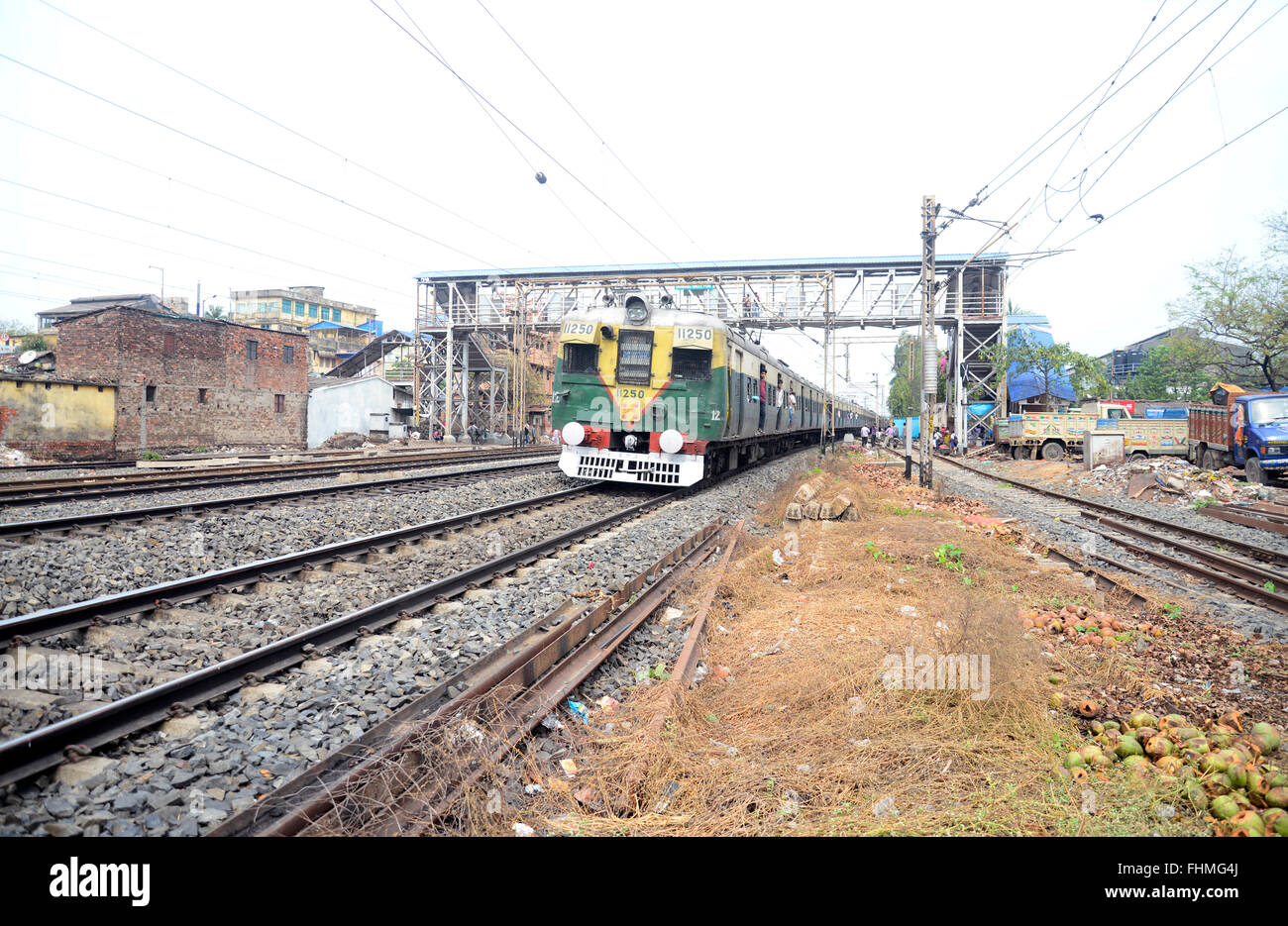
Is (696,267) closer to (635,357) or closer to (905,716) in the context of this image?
(635,357)

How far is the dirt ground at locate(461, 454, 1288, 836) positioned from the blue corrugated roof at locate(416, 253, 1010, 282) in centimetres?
2907

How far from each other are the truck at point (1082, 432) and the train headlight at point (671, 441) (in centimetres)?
1830

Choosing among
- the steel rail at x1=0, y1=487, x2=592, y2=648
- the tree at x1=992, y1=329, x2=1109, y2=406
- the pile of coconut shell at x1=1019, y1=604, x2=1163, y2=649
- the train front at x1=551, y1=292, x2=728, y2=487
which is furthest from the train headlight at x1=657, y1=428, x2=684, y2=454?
the tree at x1=992, y1=329, x2=1109, y2=406

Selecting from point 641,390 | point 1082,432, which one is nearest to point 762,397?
point 641,390

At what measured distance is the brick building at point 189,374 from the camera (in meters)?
24.8

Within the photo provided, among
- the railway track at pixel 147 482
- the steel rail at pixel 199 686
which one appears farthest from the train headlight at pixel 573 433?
the steel rail at pixel 199 686

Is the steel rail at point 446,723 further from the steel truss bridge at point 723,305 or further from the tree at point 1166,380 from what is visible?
the tree at point 1166,380

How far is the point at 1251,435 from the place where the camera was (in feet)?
53.3

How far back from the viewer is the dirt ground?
107 inches

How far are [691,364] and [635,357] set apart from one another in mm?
1071
